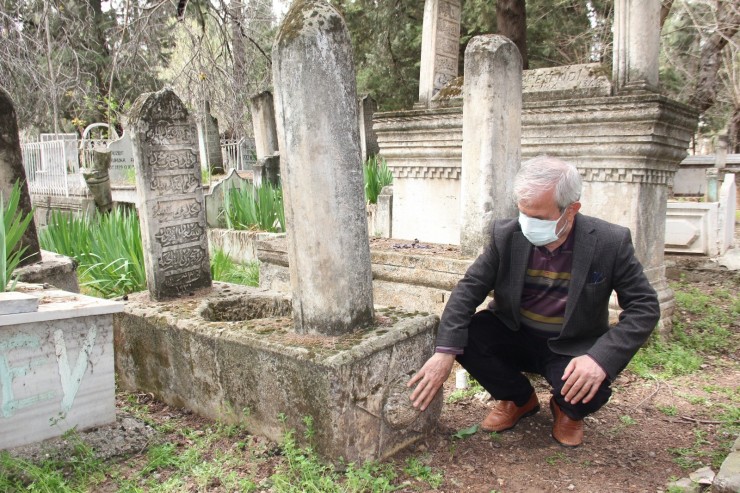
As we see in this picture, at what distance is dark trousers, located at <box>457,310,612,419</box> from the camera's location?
2.72 metres

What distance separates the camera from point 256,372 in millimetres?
2629

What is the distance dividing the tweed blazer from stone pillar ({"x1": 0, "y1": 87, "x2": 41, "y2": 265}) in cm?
316

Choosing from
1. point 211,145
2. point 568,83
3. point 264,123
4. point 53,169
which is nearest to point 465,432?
point 568,83

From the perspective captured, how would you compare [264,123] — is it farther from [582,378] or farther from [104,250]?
[582,378]

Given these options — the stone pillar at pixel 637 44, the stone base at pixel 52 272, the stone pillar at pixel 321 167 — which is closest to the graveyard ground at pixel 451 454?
the stone pillar at pixel 321 167

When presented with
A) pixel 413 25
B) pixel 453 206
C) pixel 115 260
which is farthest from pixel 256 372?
pixel 413 25

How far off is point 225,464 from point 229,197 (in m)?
5.37

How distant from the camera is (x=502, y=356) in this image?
2785mm

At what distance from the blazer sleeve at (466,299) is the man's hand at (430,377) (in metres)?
0.07

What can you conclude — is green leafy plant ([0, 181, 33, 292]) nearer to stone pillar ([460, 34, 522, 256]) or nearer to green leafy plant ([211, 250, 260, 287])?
green leafy plant ([211, 250, 260, 287])

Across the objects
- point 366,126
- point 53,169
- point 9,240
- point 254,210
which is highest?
point 366,126

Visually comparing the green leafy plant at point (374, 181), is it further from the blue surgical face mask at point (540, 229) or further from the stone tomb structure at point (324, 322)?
the blue surgical face mask at point (540, 229)

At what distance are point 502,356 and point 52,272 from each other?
10.4 ft

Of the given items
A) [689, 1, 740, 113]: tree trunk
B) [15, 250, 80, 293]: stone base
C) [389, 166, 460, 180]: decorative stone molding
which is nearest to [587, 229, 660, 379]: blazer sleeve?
[389, 166, 460, 180]: decorative stone molding
